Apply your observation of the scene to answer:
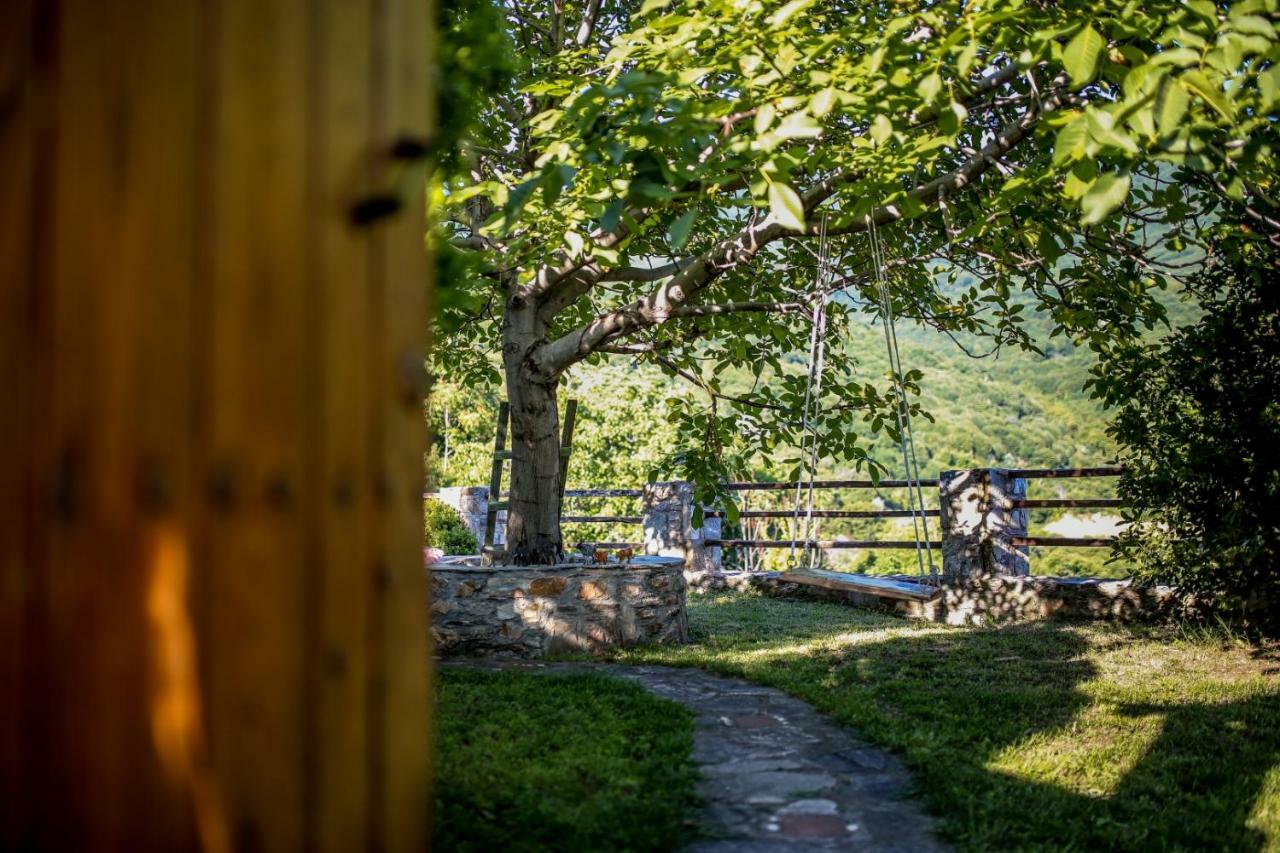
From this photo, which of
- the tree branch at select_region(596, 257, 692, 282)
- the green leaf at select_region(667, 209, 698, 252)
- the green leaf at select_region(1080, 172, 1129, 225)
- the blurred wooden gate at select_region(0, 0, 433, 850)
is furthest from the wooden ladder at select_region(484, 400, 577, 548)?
the blurred wooden gate at select_region(0, 0, 433, 850)

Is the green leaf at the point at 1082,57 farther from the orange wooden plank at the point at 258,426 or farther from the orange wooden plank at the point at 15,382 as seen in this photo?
the orange wooden plank at the point at 15,382

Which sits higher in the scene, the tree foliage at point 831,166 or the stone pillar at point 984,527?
the tree foliage at point 831,166

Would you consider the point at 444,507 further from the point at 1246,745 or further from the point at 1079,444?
the point at 1079,444

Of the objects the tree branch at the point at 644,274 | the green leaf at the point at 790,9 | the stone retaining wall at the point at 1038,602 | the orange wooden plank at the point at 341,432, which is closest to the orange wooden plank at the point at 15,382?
the orange wooden plank at the point at 341,432

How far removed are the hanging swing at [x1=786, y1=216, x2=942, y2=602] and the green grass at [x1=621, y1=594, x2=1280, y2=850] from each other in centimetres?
78

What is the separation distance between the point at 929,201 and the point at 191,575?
6.05 meters

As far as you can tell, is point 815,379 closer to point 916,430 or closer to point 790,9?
point 790,9

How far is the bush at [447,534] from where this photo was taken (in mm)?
11711

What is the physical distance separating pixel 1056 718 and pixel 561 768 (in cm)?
242

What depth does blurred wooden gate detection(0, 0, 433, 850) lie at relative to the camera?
1.01m

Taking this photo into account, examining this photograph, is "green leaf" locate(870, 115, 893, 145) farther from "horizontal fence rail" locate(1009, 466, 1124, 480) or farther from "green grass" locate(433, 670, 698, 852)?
"horizontal fence rail" locate(1009, 466, 1124, 480)

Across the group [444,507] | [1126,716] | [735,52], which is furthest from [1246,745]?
[444,507]

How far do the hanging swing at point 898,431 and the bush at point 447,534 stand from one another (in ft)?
14.2

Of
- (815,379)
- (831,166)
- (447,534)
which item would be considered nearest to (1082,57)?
(831,166)
